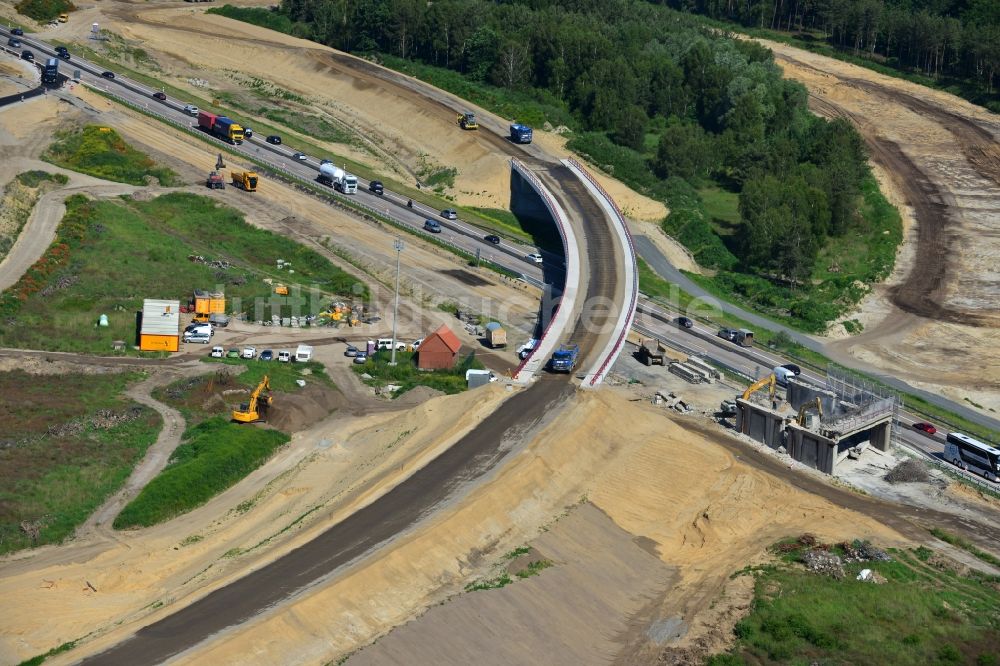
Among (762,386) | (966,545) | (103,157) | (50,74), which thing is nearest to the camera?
(966,545)

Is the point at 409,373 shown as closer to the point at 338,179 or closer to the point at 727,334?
the point at 727,334

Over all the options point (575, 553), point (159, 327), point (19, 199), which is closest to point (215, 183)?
point (19, 199)

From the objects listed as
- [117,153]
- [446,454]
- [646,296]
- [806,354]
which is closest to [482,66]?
[117,153]

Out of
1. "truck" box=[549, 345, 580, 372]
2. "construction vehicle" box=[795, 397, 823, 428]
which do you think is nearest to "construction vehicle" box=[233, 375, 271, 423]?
"truck" box=[549, 345, 580, 372]

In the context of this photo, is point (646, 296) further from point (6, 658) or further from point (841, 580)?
point (6, 658)

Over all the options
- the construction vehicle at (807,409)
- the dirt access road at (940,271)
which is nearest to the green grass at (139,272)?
the construction vehicle at (807,409)

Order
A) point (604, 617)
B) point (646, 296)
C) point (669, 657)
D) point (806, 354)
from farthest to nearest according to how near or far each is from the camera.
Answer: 1. point (646, 296)
2. point (806, 354)
3. point (604, 617)
4. point (669, 657)

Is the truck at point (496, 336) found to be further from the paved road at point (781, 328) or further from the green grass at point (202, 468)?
the green grass at point (202, 468)
